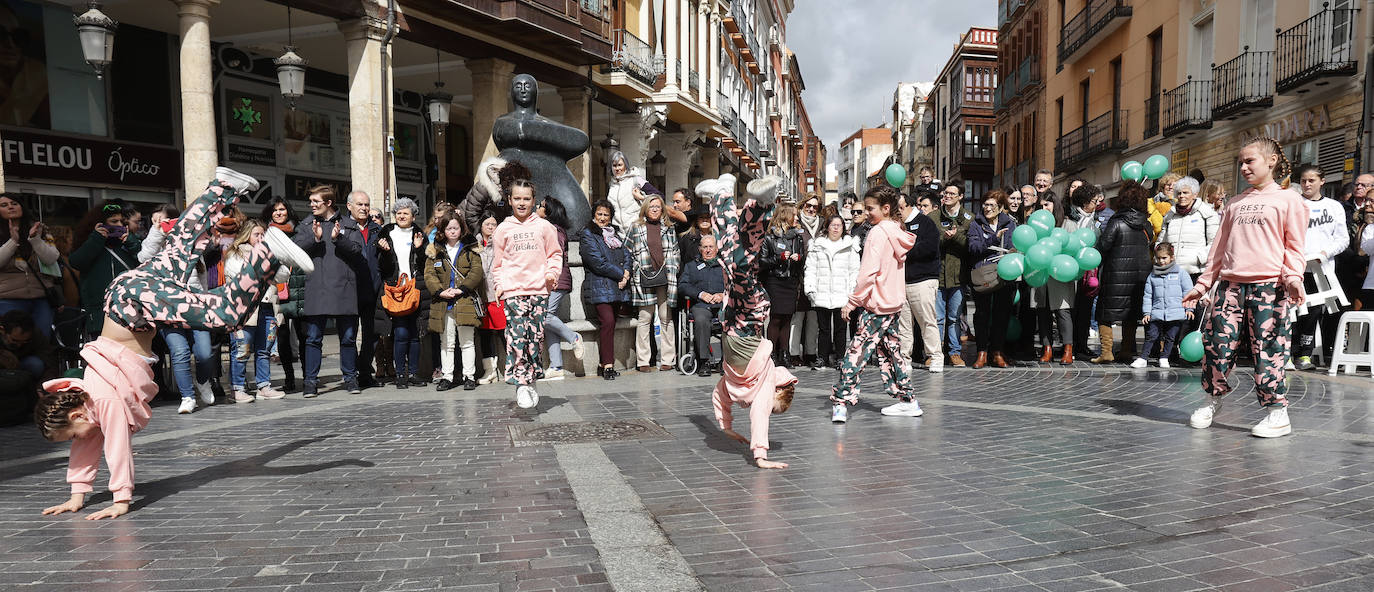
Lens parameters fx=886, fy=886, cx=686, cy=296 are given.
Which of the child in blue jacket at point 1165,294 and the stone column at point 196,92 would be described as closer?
the child in blue jacket at point 1165,294

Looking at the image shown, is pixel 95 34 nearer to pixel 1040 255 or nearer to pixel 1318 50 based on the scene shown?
pixel 1040 255

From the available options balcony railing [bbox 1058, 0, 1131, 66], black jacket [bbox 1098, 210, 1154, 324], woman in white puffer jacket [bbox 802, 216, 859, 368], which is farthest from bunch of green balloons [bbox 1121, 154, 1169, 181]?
balcony railing [bbox 1058, 0, 1131, 66]

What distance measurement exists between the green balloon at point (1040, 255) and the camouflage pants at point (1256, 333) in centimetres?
341

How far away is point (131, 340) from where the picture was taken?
4582mm

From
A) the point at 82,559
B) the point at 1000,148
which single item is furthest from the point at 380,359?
the point at 1000,148

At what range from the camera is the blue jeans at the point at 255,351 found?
28.0ft

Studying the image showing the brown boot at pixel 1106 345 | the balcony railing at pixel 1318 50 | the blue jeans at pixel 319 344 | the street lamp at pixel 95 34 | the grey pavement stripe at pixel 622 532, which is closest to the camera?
the grey pavement stripe at pixel 622 532

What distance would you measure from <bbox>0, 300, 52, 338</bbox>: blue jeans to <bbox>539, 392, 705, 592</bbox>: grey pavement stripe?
5509 millimetres

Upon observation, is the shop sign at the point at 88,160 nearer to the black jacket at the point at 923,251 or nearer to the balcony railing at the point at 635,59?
the balcony railing at the point at 635,59

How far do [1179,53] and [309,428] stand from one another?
73.3 feet

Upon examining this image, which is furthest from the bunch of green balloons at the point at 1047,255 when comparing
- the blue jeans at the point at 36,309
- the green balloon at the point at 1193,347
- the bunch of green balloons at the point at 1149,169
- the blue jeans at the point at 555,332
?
the blue jeans at the point at 36,309

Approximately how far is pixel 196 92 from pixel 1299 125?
18902 mm

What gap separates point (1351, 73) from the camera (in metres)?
14.5

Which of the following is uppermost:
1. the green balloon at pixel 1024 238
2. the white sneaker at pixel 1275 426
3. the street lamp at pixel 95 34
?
the street lamp at pixel 95 34
